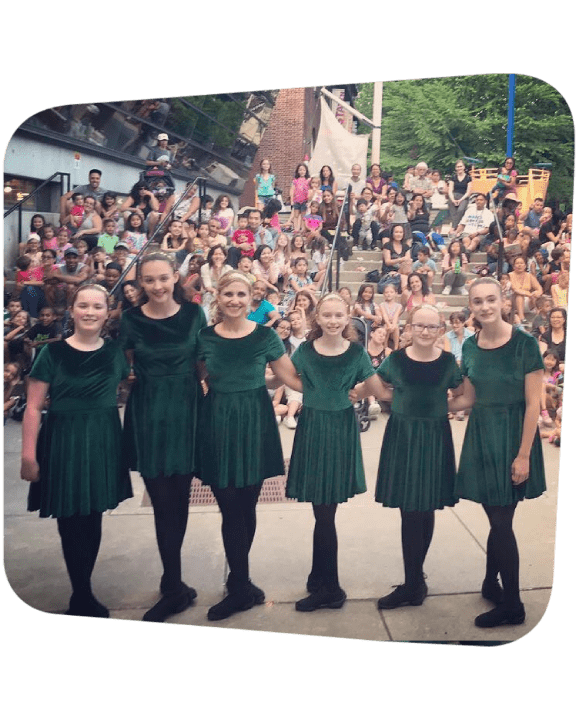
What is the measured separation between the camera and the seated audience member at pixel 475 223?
352 cm

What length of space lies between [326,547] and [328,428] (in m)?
0.50

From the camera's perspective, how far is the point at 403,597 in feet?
11.9

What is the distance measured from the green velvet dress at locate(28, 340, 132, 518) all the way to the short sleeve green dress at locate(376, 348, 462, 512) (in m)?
1.10

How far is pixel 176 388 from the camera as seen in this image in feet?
12.1

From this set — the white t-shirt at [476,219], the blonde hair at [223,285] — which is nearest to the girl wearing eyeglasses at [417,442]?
the white t-shirt at [476,219]

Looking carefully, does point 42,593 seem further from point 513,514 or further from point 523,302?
point 523,302

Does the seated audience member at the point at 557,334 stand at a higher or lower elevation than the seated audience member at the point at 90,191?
lower

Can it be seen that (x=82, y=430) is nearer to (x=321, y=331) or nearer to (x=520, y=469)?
(x=321, y=331)

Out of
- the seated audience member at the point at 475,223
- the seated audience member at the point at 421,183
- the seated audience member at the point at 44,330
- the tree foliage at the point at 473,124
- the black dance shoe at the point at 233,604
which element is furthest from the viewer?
the seated audience member at the point at 44,330

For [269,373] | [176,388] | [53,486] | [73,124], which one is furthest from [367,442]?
[73,124]

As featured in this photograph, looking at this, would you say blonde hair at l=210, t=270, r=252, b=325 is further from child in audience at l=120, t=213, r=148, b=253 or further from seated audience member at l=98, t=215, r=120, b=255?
seated audience member at l=98, t=215, r=120, b=255

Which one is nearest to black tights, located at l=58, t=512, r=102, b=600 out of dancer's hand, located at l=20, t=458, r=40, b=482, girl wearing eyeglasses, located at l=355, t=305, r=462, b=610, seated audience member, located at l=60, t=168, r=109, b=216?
dancer's hand, located at l=20, t=458, r=40, b=482

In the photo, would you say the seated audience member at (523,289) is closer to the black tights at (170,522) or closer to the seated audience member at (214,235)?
the seated audience member at (214,235)

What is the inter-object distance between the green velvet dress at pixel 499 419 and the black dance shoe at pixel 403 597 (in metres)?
0.45
